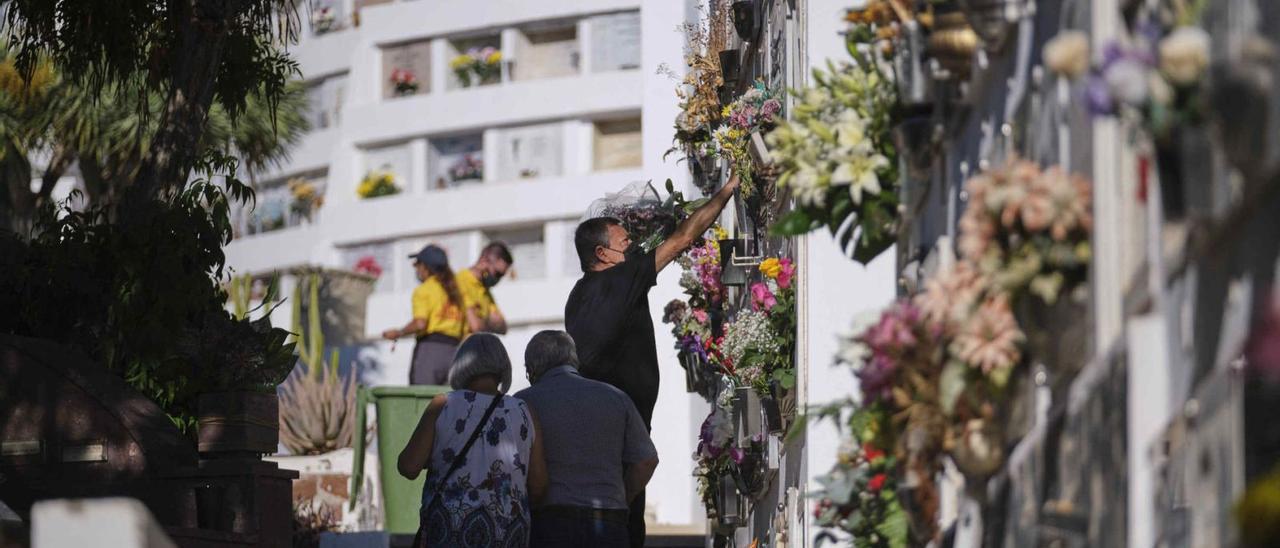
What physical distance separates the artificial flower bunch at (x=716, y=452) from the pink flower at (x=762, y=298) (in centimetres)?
228

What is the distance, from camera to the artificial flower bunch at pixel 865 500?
684 cm

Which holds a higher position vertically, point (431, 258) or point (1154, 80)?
point (431, 258)

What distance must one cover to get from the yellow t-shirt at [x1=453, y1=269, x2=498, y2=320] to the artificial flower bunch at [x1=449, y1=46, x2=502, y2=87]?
77.1 ft

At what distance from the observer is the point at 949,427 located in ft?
19.0

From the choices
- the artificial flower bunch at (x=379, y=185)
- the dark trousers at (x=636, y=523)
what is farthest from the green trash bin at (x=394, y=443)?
the artificial flower bunch at (x=379, y=185)

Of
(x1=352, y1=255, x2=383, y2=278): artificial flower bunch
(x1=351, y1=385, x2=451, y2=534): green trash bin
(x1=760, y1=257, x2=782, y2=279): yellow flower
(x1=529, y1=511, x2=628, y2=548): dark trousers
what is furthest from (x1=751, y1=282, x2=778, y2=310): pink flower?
(x1=352, y1=255, x2=383, y2=278): artificial flower bunch

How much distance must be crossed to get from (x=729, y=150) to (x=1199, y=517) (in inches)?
321

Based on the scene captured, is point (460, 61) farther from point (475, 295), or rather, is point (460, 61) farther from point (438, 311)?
point (438, 311)

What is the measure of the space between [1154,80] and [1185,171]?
0.28 m

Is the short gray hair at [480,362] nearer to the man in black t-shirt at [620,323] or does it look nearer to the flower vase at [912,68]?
the man in black t-shirt at [620,323]

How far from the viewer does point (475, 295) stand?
20.4 metres

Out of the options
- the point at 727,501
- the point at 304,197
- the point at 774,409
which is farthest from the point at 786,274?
the point at 304,197

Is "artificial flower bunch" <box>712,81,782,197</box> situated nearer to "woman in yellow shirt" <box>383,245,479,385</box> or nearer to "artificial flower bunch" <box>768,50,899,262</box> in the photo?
"artificial flower bunch" <box>768,50,899,262</box>

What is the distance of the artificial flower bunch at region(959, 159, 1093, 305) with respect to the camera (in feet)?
16.1
